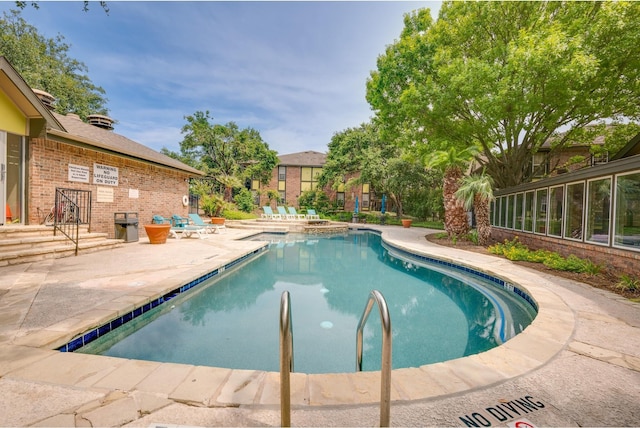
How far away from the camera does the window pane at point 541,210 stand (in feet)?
31.5

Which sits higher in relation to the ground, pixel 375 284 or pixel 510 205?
pixel 510 205

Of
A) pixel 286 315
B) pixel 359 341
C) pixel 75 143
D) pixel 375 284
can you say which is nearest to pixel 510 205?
pixel 375 284

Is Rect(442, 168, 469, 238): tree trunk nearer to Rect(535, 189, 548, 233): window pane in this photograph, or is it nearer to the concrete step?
Rect(535, 189, 548, 233): window pane

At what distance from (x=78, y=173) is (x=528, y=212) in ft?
55.3

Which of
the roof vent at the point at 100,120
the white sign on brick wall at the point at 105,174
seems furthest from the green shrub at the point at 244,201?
the white sign on brick wall at the point at 105,174

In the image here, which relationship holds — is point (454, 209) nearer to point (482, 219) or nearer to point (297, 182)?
point (482, 219)

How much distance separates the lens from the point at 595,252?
6.95 m

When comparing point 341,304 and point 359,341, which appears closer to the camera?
point 359,341

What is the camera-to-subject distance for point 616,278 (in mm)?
6117

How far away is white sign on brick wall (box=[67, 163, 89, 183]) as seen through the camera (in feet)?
29.6

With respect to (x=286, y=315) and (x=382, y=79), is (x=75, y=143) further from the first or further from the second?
(x=382, y=79)

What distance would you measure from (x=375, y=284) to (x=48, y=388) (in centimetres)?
647

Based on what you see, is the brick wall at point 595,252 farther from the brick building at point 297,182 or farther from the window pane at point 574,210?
the brick building at point 297,182

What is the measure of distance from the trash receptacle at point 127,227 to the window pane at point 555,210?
1482cm
